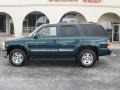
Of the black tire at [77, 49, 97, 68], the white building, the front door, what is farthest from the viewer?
the white building

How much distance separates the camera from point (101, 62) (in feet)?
48.3

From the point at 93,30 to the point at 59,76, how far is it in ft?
10.4

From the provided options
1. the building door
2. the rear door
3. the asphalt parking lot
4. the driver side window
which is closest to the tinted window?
the rear door

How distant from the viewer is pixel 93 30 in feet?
44.0

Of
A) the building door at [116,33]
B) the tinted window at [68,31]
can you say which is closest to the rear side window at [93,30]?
the tinted window at [68,31]

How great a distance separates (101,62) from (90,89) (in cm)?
551

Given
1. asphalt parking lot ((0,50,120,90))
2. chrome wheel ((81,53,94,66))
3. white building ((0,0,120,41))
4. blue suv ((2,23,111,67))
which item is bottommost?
asphalt parking lot ((0,50,120,90))

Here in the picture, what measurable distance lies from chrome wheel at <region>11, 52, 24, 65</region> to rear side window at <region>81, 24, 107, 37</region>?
2.94 metres

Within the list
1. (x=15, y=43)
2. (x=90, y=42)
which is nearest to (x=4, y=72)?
(x=15, y=43)

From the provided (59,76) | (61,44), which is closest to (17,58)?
(61,44)

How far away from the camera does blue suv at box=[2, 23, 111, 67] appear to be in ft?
43.1

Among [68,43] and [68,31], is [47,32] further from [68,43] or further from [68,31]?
[68,43]

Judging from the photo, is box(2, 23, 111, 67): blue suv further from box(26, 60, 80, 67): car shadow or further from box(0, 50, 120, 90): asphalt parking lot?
box(26, 60, 80, 67): car shadow

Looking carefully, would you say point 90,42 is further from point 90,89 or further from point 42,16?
point 42,16
